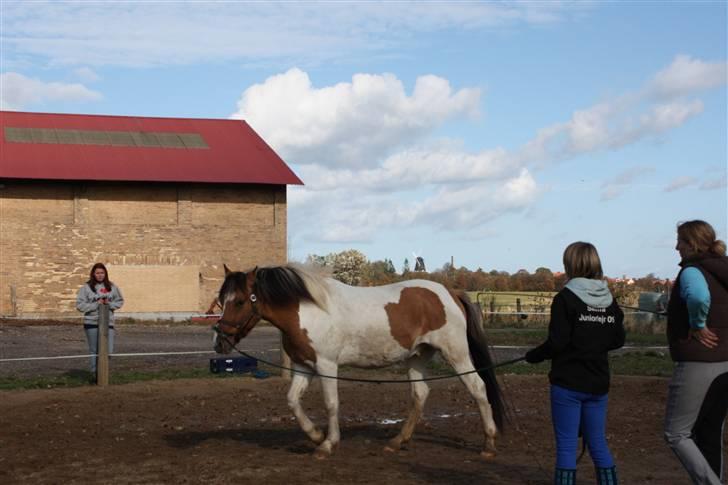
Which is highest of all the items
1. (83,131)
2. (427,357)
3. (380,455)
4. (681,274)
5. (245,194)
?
(83,131)

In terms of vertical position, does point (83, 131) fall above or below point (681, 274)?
above

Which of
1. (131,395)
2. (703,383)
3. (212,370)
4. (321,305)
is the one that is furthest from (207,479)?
(212,370)

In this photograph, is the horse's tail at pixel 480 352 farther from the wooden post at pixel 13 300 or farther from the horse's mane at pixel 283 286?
the wooden post at pixel 13 300

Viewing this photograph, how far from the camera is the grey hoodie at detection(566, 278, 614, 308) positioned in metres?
6.37

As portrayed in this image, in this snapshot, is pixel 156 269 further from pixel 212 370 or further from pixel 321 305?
pixel 321 305

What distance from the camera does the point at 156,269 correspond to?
127 ft

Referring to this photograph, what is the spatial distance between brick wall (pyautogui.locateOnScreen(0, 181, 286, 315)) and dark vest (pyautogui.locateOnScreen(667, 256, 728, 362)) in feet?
109

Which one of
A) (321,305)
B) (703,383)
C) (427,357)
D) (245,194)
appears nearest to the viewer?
(703,383)

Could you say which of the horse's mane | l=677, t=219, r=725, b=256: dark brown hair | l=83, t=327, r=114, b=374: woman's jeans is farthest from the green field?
l=677, t=219, r=725, b=256: dark brown hair

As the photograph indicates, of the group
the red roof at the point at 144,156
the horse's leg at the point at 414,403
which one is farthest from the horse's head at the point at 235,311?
the red roof at the point at 144,156

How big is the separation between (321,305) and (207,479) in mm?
2041

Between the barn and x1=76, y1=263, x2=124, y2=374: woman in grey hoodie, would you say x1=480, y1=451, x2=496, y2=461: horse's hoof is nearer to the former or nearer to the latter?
x1=76, y1=263, x2=124, y2=374: woman in grey hoodie

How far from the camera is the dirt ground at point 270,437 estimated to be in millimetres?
8211

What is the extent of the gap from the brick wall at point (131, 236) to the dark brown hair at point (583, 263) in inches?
1301
